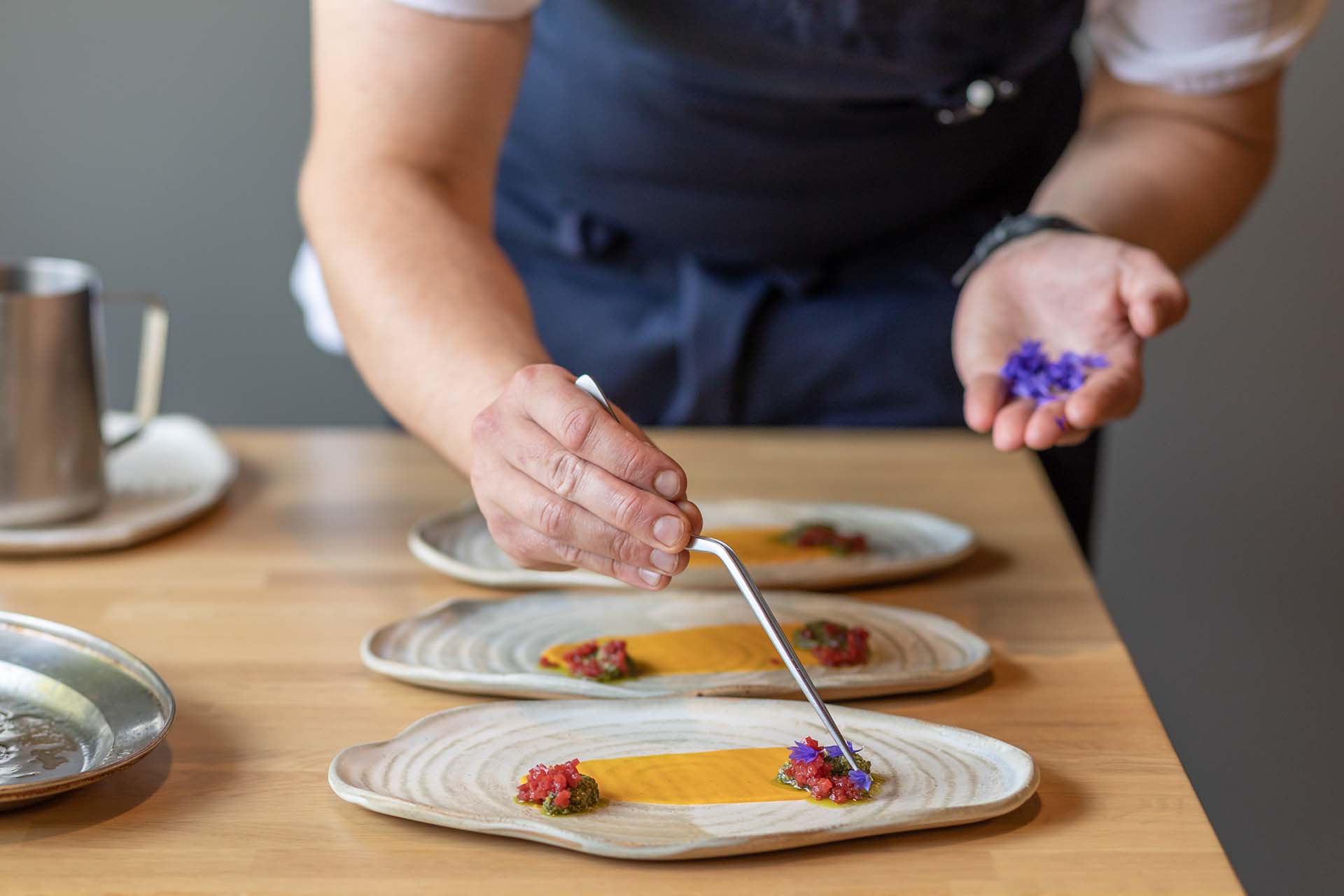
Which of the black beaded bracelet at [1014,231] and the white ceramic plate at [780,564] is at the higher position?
the black beaded bracelet at [1014,231]

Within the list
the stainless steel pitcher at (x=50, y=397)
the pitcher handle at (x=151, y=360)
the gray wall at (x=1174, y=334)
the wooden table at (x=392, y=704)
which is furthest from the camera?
the gray wall at (x=1174, y=334)

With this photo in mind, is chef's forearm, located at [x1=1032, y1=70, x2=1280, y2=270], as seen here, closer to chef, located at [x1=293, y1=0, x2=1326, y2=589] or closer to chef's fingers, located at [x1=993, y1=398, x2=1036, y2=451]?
chef, located at [x1=293, y1=0, x2=1326, y2=589]

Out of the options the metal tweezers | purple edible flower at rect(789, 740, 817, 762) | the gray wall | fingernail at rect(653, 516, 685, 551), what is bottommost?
the gray wall

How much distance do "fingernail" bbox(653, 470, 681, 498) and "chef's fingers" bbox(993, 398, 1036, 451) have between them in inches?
9.3

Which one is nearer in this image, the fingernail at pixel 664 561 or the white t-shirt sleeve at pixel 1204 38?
the fingernail at pixel 664 561

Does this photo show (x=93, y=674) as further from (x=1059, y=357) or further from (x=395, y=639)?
(x=1059, y=357)

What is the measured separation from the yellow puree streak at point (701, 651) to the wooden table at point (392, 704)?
3.0 inches

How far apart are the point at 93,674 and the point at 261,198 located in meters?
1.43

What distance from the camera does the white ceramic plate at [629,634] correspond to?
0.75 m

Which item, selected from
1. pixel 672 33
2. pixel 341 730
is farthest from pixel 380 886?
pixel 672 33

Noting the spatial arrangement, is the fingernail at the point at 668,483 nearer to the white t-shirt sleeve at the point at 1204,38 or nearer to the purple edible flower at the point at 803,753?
the purple edible flower at the point at 803,753

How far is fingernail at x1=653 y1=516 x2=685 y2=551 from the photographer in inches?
26.7

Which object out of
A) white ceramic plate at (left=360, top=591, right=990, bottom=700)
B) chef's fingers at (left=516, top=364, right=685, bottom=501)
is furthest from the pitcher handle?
chef's fingers at (left=516, top=364, right=685, bottom=501)

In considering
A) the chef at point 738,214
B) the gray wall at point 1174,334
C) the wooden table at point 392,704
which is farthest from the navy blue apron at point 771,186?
the gray wall at point 1174,334
